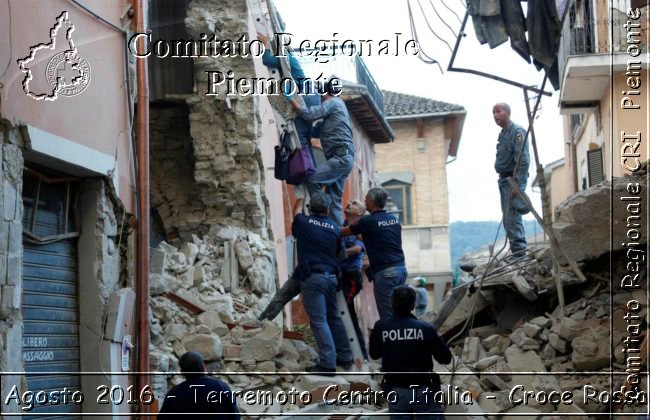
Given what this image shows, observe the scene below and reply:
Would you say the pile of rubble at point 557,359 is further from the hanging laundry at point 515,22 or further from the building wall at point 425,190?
the building wall at point 425,190

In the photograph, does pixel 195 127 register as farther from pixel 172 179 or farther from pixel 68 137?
pixel 68 137

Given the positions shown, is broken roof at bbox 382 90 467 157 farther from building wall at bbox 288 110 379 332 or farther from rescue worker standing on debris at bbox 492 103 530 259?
rescue worker standing on debris at bbox 492 103 530 259

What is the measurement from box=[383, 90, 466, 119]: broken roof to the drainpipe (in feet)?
76.3

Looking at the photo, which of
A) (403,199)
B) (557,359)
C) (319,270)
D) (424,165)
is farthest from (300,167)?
(403,199)

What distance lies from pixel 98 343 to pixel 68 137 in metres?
1.83

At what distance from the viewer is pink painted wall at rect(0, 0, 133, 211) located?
7555 mm

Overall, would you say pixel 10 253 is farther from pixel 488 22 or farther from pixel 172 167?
pixel 172 167

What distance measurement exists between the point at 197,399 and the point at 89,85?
11.8 ft

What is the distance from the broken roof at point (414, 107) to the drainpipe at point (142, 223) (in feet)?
76.3

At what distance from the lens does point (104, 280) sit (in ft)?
29.4

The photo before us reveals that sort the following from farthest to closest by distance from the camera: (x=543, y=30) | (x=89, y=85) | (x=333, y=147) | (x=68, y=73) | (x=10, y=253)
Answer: (x=333, y=147), (x=89, y=85), (x=68, y=73), (x=543, y=30), (x=10, y=253)

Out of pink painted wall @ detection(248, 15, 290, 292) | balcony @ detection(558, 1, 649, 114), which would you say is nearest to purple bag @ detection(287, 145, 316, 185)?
pink painted wall @ detection(248, 15, 290, 292)

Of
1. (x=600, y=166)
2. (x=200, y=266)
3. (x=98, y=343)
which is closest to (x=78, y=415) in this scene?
(x=98, y=343)

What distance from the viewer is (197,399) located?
649 centimetres
